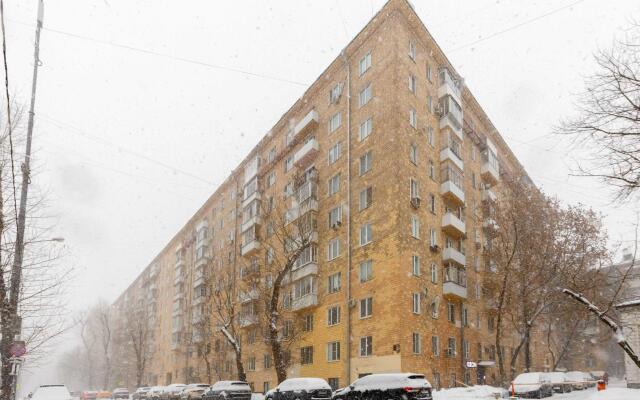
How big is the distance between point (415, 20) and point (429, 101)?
577cm

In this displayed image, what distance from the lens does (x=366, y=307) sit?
116 ft

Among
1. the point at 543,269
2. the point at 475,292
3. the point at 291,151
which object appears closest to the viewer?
the point at 543,269

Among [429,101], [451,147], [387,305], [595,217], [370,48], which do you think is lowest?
[387,305]

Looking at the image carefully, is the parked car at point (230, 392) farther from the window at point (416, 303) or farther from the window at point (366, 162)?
the window at point (366, 162)

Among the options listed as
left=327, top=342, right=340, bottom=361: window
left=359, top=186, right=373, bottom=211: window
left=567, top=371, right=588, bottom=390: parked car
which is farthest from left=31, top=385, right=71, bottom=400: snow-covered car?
left=567, top=371, right=588, bottom=390: parked car

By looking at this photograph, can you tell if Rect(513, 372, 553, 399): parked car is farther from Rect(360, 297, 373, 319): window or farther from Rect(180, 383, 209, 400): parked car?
Rect(180, 383, 209, 400): parked car

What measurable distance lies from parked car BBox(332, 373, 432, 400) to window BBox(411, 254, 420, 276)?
566 inches

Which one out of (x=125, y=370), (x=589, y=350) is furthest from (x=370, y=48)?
(x=125, y=370)

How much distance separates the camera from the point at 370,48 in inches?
1588

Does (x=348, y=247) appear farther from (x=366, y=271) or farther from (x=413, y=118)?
(x=413, y=118)

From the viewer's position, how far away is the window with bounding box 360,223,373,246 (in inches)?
1447

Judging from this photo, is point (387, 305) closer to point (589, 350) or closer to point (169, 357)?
point (589, 350)

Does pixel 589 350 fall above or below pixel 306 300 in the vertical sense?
below

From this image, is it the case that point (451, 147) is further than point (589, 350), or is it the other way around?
point (589, 350)
